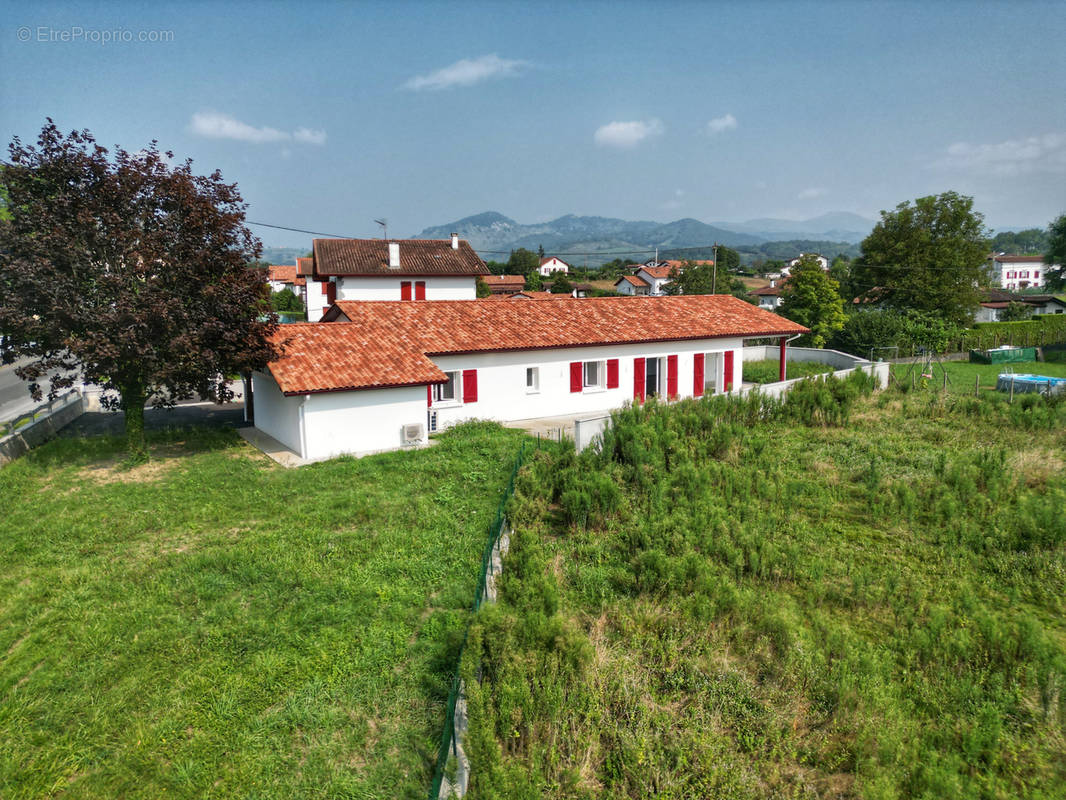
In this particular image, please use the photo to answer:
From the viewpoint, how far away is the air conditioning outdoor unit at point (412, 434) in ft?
58.6

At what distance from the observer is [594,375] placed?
23250 mm

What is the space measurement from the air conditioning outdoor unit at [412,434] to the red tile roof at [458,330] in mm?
1242

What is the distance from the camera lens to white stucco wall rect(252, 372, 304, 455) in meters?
17.1

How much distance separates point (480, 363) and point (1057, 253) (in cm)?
5282

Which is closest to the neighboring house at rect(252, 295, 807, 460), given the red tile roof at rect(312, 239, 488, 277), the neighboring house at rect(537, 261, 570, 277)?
the red tile roof at rect(312, 239, 488, 277)

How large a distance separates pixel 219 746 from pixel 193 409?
70.7ft

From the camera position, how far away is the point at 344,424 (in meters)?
17.2

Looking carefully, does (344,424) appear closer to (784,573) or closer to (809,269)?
(784,573)

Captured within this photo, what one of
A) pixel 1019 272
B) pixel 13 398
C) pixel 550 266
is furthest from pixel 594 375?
pixel 1019 272

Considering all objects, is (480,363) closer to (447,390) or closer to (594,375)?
(447,390)

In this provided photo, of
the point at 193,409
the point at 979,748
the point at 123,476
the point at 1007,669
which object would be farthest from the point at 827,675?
the point at 193,409

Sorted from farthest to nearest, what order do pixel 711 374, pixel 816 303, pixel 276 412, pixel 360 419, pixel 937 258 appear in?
pixel 937 258, pixel 816 303, pixel 711 374, pixel 276 412, pixel 360 419

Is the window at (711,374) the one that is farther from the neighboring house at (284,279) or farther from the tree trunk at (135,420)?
the neighboring house at (284,279)

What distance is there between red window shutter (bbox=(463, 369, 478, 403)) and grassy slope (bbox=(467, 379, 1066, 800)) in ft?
27.1
